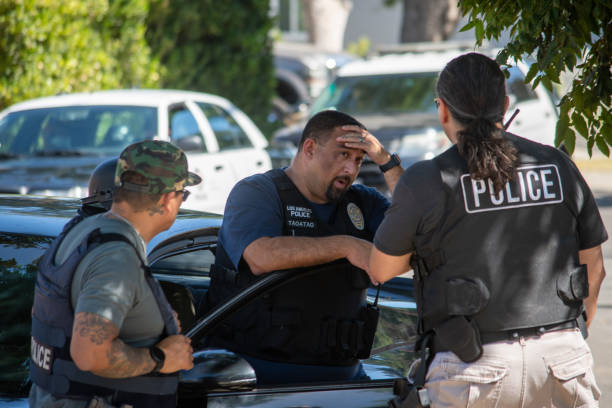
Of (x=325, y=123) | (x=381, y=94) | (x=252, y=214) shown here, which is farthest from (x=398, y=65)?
(x=252, y=214)

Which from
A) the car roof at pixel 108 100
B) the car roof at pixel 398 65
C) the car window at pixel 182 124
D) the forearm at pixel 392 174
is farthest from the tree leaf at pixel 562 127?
the car roof at pixel 398 65

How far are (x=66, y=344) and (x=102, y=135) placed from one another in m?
6.31

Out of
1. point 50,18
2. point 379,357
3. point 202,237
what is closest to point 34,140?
point 50,18

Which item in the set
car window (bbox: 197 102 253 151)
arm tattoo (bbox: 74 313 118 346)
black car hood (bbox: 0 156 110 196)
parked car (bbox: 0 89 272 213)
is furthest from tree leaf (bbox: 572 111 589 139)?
car window (bbox: 197 102 253 151)

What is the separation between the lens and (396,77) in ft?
39.7

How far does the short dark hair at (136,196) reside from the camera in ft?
7.63

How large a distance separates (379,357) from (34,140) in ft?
19.1

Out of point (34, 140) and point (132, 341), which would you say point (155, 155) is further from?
point (34, 140)

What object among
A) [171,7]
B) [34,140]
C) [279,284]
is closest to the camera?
[279,284]

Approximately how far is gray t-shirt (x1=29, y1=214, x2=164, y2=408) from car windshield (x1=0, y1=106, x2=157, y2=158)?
5974 millimetres

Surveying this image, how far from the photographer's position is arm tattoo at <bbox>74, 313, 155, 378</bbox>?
215 centimetres

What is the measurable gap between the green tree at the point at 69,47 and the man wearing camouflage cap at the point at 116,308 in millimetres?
8389

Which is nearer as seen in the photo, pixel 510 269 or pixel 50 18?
pixel 510 269

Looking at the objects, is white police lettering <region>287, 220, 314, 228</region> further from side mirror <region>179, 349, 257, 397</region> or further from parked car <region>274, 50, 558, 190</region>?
parked car <region>274, 50, 558, 190</region>
